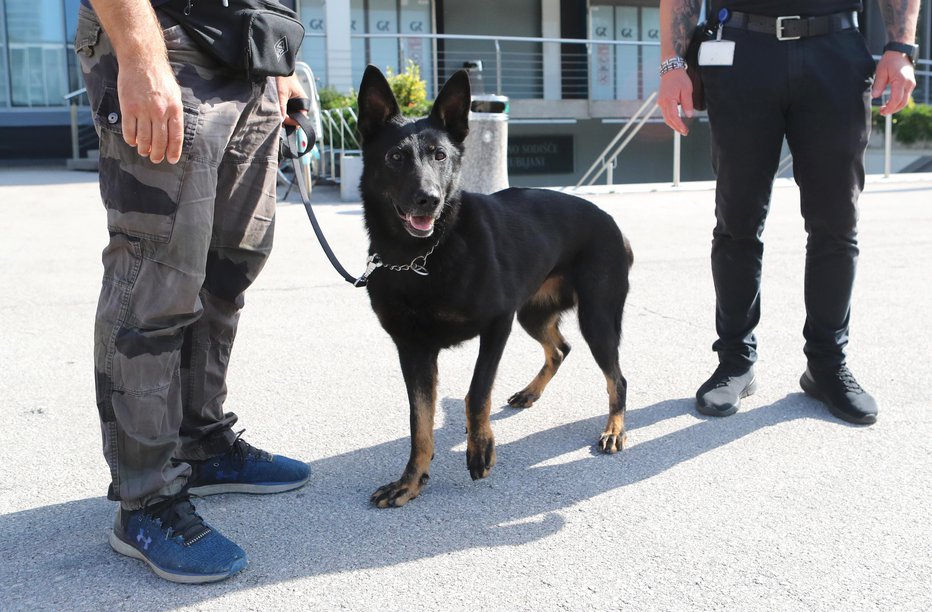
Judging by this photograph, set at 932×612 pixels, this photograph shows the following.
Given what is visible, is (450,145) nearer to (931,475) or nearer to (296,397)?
(296,397)

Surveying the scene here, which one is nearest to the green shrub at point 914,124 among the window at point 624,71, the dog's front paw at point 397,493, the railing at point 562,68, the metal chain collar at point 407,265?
the railing at point 562,68

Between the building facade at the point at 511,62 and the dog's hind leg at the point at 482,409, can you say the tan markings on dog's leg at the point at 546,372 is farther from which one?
the building facade at the point at 511,62

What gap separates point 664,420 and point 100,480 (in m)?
2.04

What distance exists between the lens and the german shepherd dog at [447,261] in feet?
9.32

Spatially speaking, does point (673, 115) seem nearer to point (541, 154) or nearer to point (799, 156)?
point (799, 156)

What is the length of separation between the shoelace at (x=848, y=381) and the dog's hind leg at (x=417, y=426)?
64.5 inches

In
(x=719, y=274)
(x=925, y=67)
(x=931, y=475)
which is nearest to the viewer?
(x=931, y=475)

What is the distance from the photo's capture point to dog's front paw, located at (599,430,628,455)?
10.3 feet

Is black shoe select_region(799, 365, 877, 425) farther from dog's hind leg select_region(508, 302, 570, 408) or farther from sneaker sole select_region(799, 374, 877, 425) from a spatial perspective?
dog's hind leg select_region(508, 302, 570, 408)

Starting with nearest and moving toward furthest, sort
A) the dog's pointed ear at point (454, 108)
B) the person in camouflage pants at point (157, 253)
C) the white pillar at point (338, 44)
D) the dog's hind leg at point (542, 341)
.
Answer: the person in camouflage pants at point (157, 253), the dog's pointed ear at point (454, 108), the dog's hind leg at point (542, 341), the white pillar at point (338, 44)

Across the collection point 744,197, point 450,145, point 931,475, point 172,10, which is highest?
point 172,10

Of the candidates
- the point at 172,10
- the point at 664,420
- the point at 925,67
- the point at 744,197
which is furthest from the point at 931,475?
the point at 925,67

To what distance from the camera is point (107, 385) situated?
2.23m

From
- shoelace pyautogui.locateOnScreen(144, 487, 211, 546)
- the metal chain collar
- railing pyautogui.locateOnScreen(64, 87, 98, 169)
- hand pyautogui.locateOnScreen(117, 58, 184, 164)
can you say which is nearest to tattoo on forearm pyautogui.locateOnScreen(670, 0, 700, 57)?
the metal chain collar
